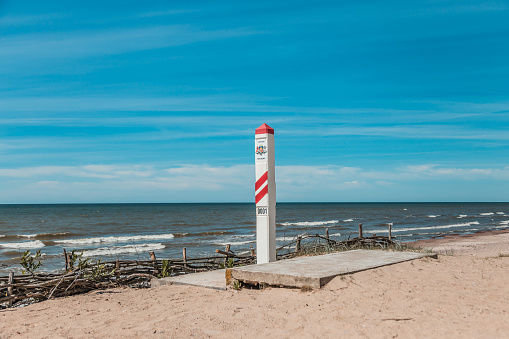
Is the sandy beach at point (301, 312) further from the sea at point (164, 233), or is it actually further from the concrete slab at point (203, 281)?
the sea at point (164, 233)

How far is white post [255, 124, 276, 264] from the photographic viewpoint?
8.07 meters

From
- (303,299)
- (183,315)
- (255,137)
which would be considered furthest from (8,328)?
(255,137)

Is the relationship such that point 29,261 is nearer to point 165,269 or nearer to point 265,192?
point 165,269

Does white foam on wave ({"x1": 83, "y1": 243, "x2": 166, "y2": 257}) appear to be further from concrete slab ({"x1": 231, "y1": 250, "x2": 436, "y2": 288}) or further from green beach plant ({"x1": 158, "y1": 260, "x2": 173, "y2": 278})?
concrete slab ({"x1": 231, "y1": 250, "x2": 436, "y2": 288})

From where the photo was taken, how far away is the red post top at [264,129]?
810 cm

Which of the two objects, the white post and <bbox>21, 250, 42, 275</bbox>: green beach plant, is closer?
the white post

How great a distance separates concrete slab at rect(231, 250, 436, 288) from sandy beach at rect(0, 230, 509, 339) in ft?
0.48

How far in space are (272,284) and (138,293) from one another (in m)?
2.51

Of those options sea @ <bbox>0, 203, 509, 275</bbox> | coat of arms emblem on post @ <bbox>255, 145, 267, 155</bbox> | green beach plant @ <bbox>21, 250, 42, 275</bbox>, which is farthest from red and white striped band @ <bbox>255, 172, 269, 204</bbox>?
sea @ <bbox>0, 203, 509, 275</bbox>

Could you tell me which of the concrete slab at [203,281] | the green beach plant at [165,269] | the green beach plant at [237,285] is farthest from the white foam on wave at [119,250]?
the green beach plant at [237,285]

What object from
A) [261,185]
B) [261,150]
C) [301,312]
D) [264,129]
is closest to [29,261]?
[261,185]

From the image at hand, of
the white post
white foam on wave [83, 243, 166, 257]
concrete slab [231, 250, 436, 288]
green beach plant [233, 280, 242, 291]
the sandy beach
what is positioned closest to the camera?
the sandy beach

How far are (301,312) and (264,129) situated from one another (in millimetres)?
3695

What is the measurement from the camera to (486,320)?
195 inches
